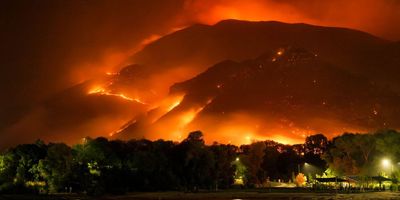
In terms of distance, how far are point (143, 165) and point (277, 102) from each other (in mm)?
83611

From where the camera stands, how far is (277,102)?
139 m

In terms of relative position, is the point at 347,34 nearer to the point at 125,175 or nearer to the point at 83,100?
the point at 83,100

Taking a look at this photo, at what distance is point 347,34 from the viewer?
17712cm

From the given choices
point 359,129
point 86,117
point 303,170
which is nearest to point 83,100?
point 86,117

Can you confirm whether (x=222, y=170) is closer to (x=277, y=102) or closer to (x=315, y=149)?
(x=315, y=149)

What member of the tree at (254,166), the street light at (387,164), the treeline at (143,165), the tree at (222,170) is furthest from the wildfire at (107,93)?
the street light at (387,164)

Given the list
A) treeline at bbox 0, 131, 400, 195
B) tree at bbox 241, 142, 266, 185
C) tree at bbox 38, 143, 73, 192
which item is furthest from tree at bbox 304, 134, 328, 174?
tree at bbox 38, 143, 73, 192

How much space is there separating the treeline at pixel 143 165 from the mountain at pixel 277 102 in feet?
169

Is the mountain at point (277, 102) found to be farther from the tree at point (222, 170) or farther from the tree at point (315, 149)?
the tree at point (222, 170)

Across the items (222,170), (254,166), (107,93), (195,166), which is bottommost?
(222,170)

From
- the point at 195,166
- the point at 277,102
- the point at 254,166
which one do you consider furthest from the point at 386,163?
the point at 277,102

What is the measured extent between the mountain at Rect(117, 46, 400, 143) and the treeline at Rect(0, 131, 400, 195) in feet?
169

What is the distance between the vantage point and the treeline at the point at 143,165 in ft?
182

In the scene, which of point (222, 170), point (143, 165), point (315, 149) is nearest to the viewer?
point (143, 165)
